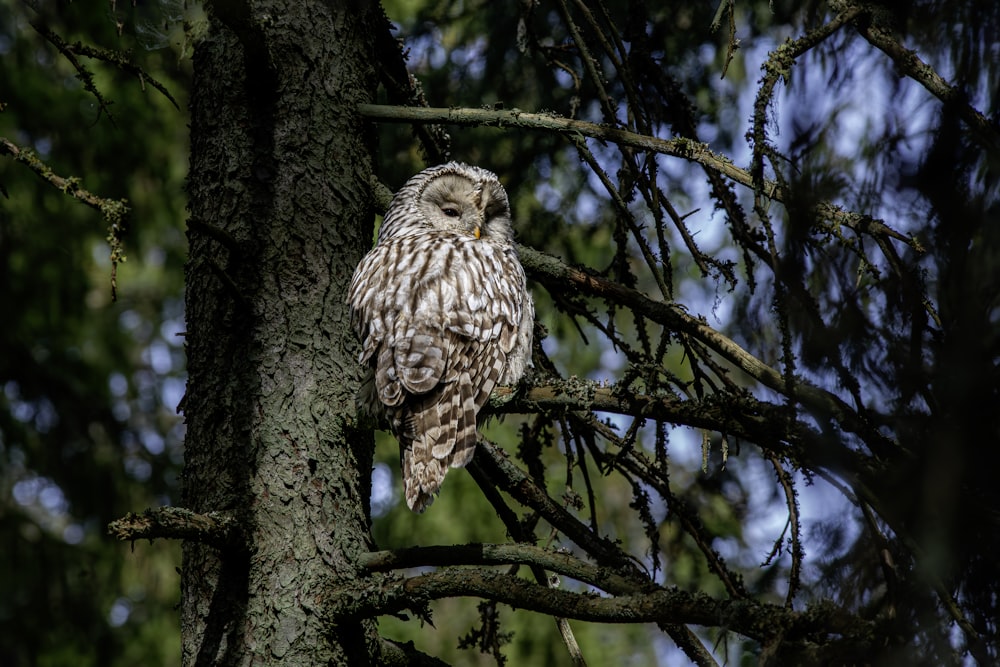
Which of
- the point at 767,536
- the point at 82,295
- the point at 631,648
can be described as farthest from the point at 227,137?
the point at 631,648

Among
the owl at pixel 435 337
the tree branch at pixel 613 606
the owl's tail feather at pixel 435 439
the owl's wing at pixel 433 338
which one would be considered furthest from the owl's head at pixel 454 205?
the tree branch at pixel 613 606

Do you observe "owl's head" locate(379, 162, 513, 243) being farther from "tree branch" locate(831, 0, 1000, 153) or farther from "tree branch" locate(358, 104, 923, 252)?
"tree branch" locate(831, 0, 1000, 153)

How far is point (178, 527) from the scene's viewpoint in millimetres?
2416

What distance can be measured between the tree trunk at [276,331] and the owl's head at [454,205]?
33.5 inches

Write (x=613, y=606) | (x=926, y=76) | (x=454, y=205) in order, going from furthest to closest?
(x=454, y=205), (x=613, y=606), (x=926, y=76)

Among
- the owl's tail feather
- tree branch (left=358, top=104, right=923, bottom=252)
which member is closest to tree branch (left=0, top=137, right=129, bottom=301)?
tree branch (left=358, top=104, right=923, bottom=252)

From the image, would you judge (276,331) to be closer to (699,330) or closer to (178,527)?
(178,527)

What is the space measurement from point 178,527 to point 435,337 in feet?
4.32

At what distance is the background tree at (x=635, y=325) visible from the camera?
176cm

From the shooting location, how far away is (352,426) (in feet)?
10.0

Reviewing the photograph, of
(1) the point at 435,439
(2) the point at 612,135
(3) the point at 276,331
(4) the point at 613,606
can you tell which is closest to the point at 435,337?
(1) the point at 435,439

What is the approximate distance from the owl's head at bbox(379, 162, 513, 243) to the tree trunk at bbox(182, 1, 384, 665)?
852 millimetres

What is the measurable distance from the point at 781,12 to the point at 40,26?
228cm

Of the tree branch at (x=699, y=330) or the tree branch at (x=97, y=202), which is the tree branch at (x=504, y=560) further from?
the tree branch at (x=97, y=202)
